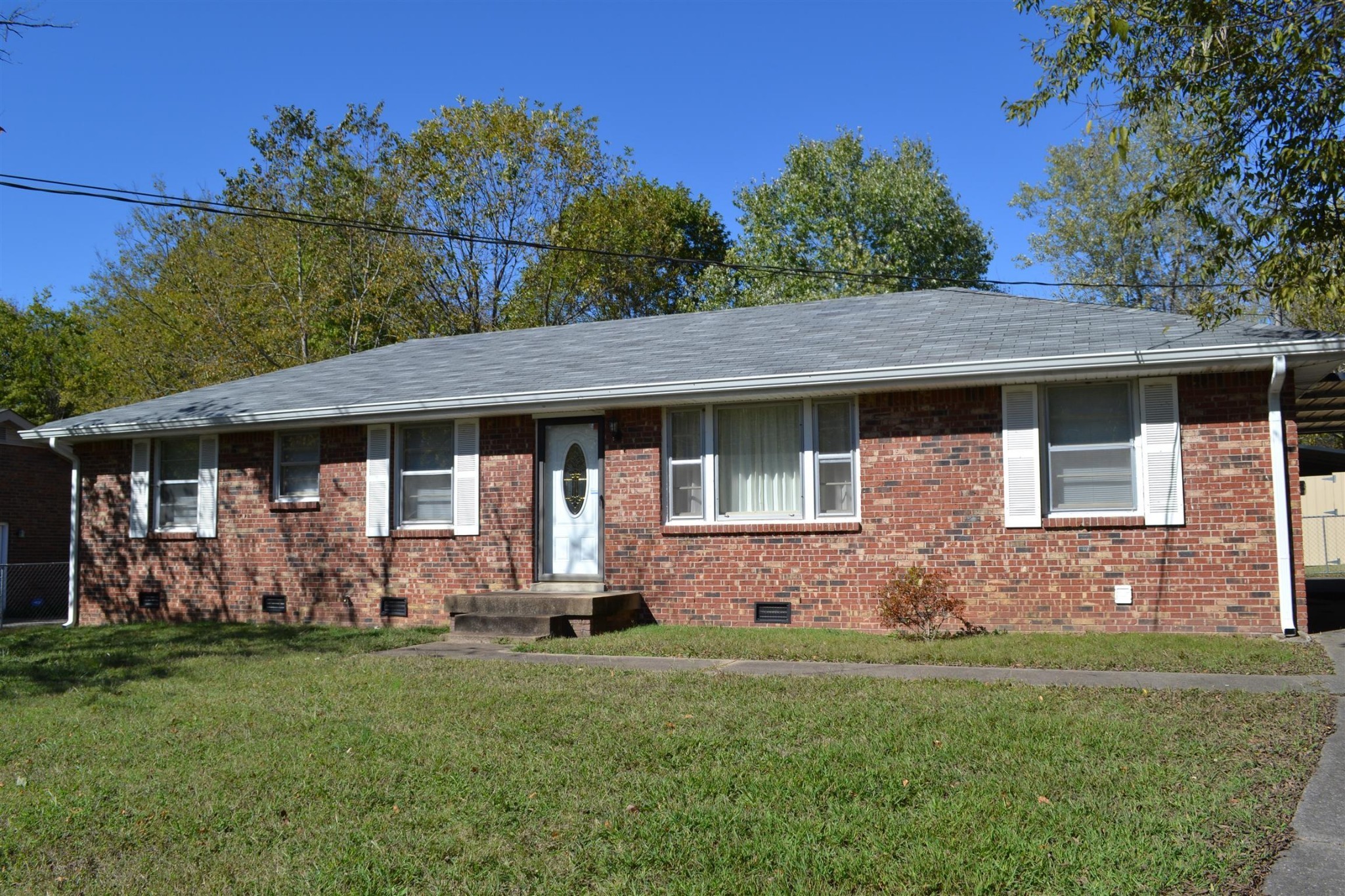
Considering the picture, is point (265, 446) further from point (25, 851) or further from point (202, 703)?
point (25, 851)

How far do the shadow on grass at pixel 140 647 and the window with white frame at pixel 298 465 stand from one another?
194 cm

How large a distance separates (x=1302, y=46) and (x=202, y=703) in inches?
435

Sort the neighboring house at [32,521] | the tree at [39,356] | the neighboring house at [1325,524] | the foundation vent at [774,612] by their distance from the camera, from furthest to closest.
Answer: the tree at [39,356] → the neighboring house at [1325,524] → the neighboring house at [32,521] → the foundation vent at [774,612]

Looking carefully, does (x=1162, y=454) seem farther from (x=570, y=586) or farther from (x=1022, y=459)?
(x=570, y=586)

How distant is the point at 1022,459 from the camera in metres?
11.5

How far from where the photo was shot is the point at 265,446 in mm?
15789

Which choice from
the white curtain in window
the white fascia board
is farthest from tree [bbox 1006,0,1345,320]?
the white curtain in window

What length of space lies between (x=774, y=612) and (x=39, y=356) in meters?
42.2

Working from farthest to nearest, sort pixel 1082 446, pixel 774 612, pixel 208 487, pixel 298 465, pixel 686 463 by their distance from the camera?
1. pixel 208 487
2. pixel 298 465
3. pixel 686 463
4. pixel 774 612
5. pixel 1082 446

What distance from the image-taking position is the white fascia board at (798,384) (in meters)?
10.4

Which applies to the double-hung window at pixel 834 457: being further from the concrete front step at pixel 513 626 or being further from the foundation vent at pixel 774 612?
the concrete front step at pixel 513 626

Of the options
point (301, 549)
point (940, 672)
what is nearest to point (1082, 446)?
point (940, 672)

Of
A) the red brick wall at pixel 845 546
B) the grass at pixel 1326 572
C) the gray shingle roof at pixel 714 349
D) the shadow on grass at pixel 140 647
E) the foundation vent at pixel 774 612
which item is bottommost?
the shadow on grass at pixel 140 647

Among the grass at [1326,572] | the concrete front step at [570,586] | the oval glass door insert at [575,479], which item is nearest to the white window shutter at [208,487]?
the concrete front step at [570,586]
